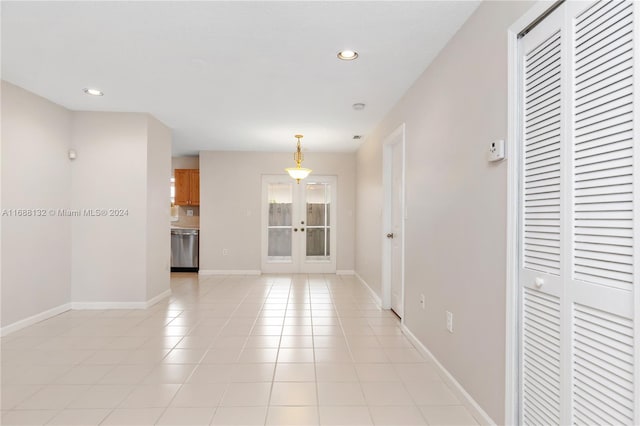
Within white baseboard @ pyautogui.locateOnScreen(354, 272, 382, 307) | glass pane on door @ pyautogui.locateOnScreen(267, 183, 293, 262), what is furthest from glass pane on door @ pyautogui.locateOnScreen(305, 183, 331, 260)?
white baseboard @ pyautogui.locateOnScreen(354, 272, 382, 307)

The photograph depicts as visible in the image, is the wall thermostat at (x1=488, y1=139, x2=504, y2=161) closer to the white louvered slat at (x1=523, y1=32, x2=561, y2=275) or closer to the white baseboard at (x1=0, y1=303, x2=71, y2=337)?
the white louvered slat at (x1=523, y1=32, x2=561, y2=275)

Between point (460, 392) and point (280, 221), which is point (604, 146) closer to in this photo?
point (460, 392)

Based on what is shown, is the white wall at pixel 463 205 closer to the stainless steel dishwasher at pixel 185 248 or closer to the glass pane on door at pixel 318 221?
the glass pane on door at pixel 318 221

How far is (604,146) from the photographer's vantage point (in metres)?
1.21

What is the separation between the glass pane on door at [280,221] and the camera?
23.7 ft

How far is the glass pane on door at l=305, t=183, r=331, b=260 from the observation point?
7258 mm

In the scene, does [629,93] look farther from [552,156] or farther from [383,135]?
[383,135]

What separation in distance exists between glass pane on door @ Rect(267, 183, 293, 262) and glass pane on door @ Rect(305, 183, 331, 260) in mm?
379

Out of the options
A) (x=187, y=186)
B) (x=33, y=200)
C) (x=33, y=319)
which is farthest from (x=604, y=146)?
(x=187, y=186)

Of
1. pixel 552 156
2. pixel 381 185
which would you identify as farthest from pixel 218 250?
pixel 552 156

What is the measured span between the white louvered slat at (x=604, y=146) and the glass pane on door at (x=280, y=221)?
6105 millimetres

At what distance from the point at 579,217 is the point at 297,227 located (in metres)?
6.08

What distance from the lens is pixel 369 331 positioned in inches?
141

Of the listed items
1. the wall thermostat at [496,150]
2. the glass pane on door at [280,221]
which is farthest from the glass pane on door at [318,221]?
the wall thermostat at [496,150]
